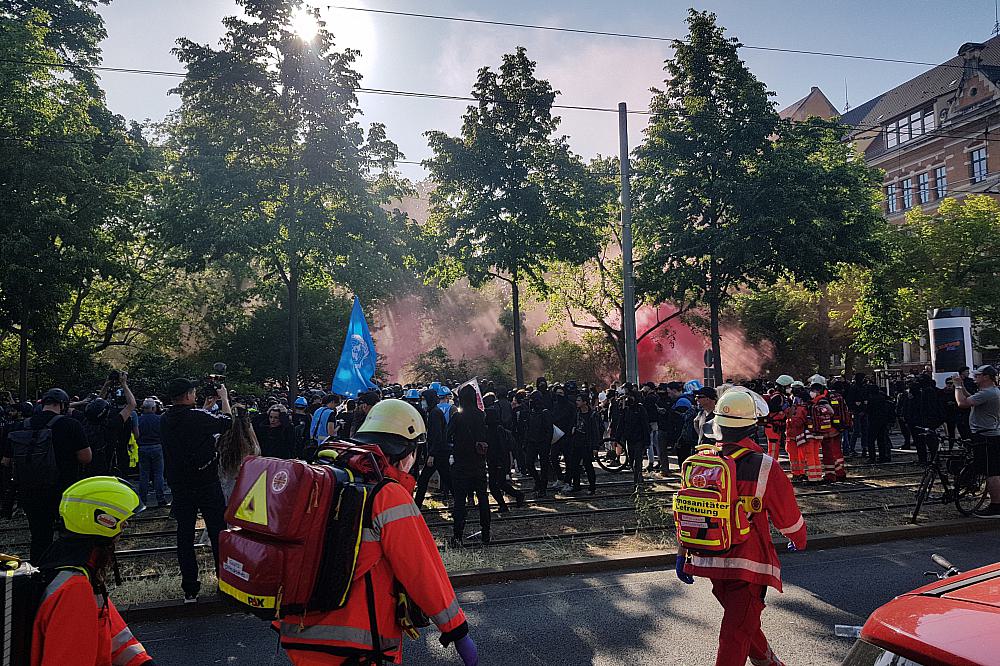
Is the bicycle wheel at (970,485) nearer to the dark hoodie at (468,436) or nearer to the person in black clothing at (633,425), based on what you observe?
the person in black clothing at (633,425)

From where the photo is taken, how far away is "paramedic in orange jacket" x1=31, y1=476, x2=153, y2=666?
2.50 m

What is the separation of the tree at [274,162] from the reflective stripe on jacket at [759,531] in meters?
19.6

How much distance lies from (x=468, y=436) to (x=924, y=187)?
4954cm

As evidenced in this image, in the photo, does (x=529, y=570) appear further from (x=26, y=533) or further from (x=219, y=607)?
(x=26, y=533)

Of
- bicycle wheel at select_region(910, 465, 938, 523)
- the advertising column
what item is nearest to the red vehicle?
bicycle wheel at select_region(910, 465, 938, 523)

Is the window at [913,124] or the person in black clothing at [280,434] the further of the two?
the window at [913,124]

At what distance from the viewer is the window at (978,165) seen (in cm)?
4375

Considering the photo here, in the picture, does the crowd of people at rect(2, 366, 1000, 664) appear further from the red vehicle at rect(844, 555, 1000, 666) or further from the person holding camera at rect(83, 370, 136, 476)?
the red vehicle at rect(844, 555, 1000, 666)

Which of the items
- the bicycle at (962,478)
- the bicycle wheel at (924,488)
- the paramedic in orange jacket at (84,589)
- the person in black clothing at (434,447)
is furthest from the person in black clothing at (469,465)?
the paramedic in orange jacket at (84,589)

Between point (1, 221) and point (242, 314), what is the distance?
13364mm

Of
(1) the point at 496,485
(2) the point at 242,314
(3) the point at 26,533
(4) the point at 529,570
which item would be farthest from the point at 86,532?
(2) the point at 242,314

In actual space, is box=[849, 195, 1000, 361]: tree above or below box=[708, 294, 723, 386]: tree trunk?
above

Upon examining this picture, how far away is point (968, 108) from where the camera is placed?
150 ft

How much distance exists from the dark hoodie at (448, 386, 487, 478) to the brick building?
39.5 meters
